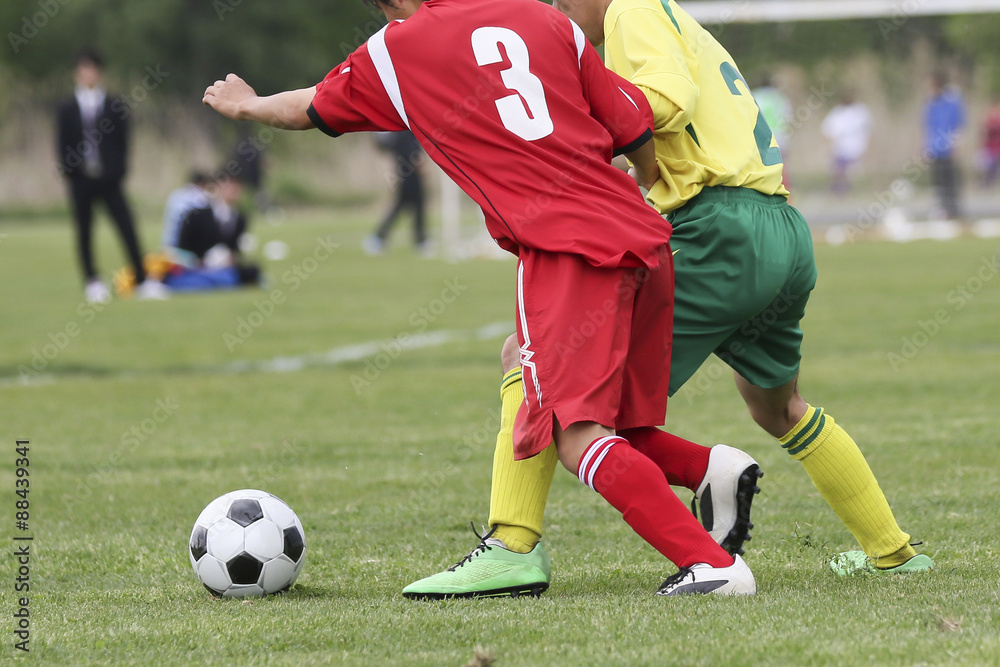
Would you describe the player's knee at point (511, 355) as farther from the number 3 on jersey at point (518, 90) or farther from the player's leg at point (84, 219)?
the player's leg at point (84, 219)

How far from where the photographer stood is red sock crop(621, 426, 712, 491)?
3365 millimetres

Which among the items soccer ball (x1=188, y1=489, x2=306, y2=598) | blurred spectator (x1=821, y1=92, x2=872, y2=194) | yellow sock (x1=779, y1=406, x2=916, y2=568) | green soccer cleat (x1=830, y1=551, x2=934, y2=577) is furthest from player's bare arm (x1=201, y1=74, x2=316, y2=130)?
blurred spectator (x1=821, y1=92, x2=872, y2=194)

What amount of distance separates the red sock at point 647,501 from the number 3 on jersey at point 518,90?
75 centimetres

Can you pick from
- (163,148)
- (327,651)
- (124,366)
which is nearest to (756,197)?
(327,651)

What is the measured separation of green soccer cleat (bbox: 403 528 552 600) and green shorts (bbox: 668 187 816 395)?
1.87ft

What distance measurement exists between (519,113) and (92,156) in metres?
10.2

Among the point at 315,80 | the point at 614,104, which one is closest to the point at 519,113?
the point at 614,104

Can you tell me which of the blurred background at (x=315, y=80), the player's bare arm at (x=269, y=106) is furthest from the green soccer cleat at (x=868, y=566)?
the blurred background at (x=315, y=80)

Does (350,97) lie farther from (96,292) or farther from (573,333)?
(96,292)

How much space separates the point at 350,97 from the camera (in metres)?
2.99

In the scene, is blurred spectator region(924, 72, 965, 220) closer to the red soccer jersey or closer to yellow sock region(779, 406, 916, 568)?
yellow sock region(779, 406, 916, 568)

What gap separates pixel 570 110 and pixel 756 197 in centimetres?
57

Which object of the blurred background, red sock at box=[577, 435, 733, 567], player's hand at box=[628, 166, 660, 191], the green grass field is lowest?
the blurred background

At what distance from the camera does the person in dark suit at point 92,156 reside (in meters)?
12.1
